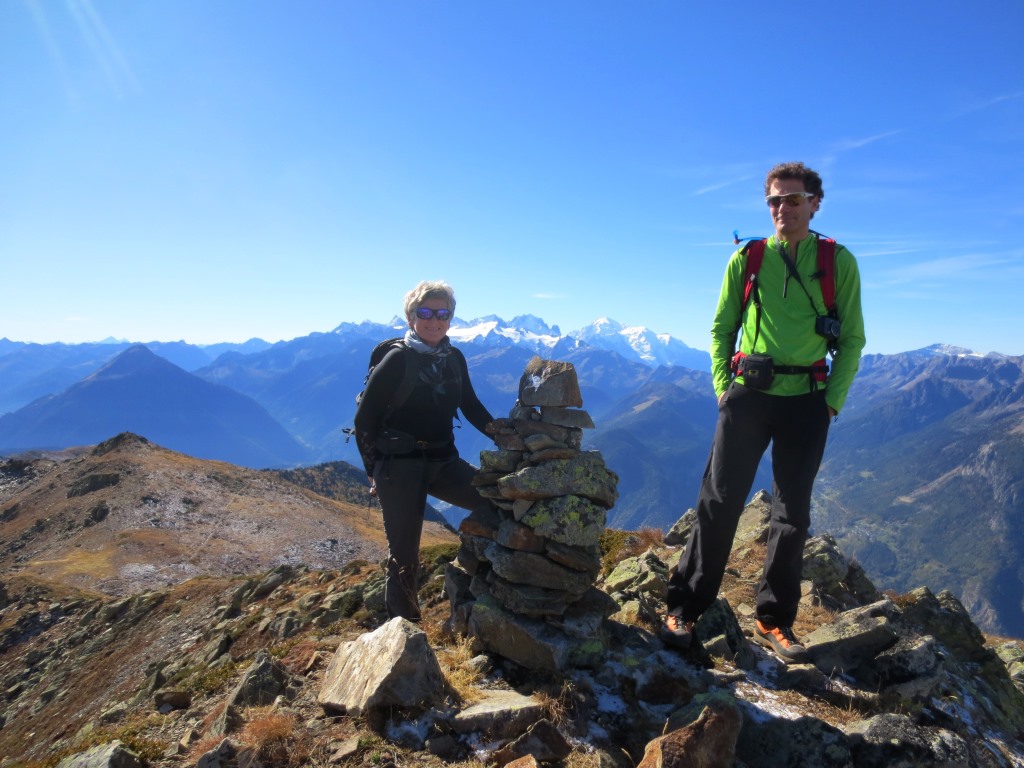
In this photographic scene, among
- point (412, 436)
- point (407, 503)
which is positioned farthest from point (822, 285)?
point (407, 503)

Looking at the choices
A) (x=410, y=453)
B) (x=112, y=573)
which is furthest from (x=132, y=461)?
(x=410, y=453)

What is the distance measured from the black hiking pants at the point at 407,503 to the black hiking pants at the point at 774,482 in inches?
129

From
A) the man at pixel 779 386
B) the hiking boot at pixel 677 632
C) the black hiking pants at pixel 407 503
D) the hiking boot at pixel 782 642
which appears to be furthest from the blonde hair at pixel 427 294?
the hiking boot at pixel 782 642

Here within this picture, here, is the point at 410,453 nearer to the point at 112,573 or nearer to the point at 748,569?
the point at 748,569

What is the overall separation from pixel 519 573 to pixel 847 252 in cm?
605

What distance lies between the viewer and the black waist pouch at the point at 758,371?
22.5 feet

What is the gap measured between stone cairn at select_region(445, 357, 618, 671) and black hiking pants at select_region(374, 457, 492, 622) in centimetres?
49

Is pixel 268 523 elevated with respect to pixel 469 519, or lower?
lower

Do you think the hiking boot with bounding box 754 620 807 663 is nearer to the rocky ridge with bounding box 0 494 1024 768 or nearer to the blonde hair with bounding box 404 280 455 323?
the rocky ridge with bounding box 0 494 1024 768

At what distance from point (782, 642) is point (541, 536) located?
Answer: 12.4 feet

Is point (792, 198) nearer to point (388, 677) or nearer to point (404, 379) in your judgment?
point (404, 379)

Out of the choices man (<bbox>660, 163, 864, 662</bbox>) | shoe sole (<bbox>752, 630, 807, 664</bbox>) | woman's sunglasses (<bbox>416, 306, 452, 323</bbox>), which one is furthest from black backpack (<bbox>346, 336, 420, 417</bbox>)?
shoe sole (<bbox>752, 630, 807, 664</bbox>)

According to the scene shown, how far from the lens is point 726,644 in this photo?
→ 25.1 ft

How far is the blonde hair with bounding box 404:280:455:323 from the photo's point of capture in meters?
8.46
